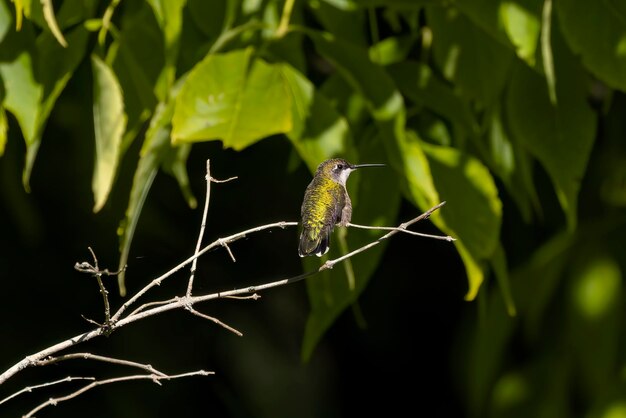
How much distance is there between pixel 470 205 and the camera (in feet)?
5.47

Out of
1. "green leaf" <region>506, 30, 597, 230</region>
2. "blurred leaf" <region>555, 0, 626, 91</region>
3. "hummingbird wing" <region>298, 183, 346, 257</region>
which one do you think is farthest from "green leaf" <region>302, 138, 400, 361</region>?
"hummingbird wing" <region>298, 183, 346, 257</region>

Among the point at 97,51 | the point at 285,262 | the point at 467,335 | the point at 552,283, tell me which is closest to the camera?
the point at 97,51

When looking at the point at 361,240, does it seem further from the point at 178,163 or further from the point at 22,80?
the point at 22,80

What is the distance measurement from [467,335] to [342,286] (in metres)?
0.90

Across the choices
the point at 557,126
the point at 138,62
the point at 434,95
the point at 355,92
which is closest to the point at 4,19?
the point at 138,62

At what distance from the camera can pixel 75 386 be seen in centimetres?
280

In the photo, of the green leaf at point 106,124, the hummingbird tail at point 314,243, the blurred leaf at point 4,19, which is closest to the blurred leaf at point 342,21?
the green leaf at point 106,124

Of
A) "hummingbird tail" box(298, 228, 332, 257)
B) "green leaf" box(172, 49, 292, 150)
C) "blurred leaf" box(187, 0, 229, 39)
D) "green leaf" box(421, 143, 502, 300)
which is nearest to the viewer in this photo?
"hummingbird tail" box(298, 228, 332, 257)

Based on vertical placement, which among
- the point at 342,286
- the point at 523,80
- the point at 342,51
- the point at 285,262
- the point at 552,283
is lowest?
the point at 285,262

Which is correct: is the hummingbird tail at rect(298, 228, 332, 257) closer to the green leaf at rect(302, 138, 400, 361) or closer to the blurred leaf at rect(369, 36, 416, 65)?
the green leaf at rect(302, 138, 400, 361)

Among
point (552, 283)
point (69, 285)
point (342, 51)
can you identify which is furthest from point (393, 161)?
point (69, 285)

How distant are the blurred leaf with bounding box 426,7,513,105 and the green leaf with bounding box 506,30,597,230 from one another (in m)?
0.05

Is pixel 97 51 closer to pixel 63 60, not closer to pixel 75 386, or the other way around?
pixel 63 60

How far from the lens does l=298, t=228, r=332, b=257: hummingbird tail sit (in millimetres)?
1029
